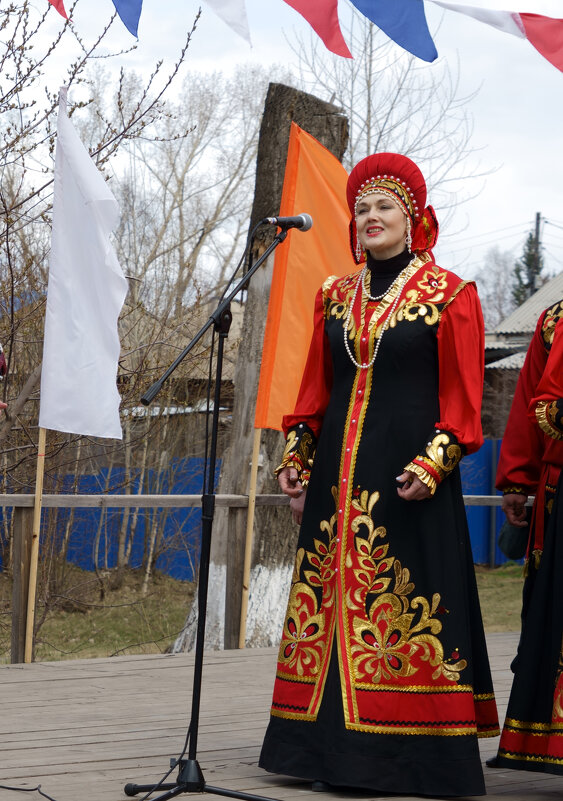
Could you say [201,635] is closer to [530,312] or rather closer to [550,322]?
[550,322]

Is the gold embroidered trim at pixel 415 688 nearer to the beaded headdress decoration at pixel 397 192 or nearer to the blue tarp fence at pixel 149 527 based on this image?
the beaded headdress decoration at pixel 397 192

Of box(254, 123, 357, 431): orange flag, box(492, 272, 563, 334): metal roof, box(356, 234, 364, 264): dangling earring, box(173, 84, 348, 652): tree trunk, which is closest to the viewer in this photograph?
box(356, 234, 364, 264): dangling earring

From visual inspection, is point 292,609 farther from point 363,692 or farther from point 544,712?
point 544,712

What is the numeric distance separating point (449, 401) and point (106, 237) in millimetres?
2304

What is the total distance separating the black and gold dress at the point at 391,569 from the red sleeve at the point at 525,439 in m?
0.21

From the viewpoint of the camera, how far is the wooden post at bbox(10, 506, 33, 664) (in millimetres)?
5145

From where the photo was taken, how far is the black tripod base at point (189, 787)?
9.21 ft

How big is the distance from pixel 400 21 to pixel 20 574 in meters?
2.97

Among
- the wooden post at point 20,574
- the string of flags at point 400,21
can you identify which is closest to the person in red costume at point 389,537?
the string of flags at point 400,21

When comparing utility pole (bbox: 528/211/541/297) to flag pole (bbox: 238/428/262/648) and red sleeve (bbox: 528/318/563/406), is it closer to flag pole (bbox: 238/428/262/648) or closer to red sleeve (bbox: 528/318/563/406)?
flag pole (bbox: 238/428/262/648)

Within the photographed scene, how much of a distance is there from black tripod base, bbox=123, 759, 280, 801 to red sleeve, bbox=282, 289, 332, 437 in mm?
1059

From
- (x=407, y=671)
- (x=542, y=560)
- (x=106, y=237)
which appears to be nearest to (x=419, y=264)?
(x=542, y=560)

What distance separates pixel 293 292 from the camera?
18.4ft

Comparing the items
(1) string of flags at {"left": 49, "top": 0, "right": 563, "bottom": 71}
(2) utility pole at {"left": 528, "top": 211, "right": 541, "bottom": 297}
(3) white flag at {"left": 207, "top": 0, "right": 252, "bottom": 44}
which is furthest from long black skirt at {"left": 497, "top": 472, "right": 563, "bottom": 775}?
(2) utility pole at {"left": 528, "top": 211, "right": 541, "bottom": 297}
